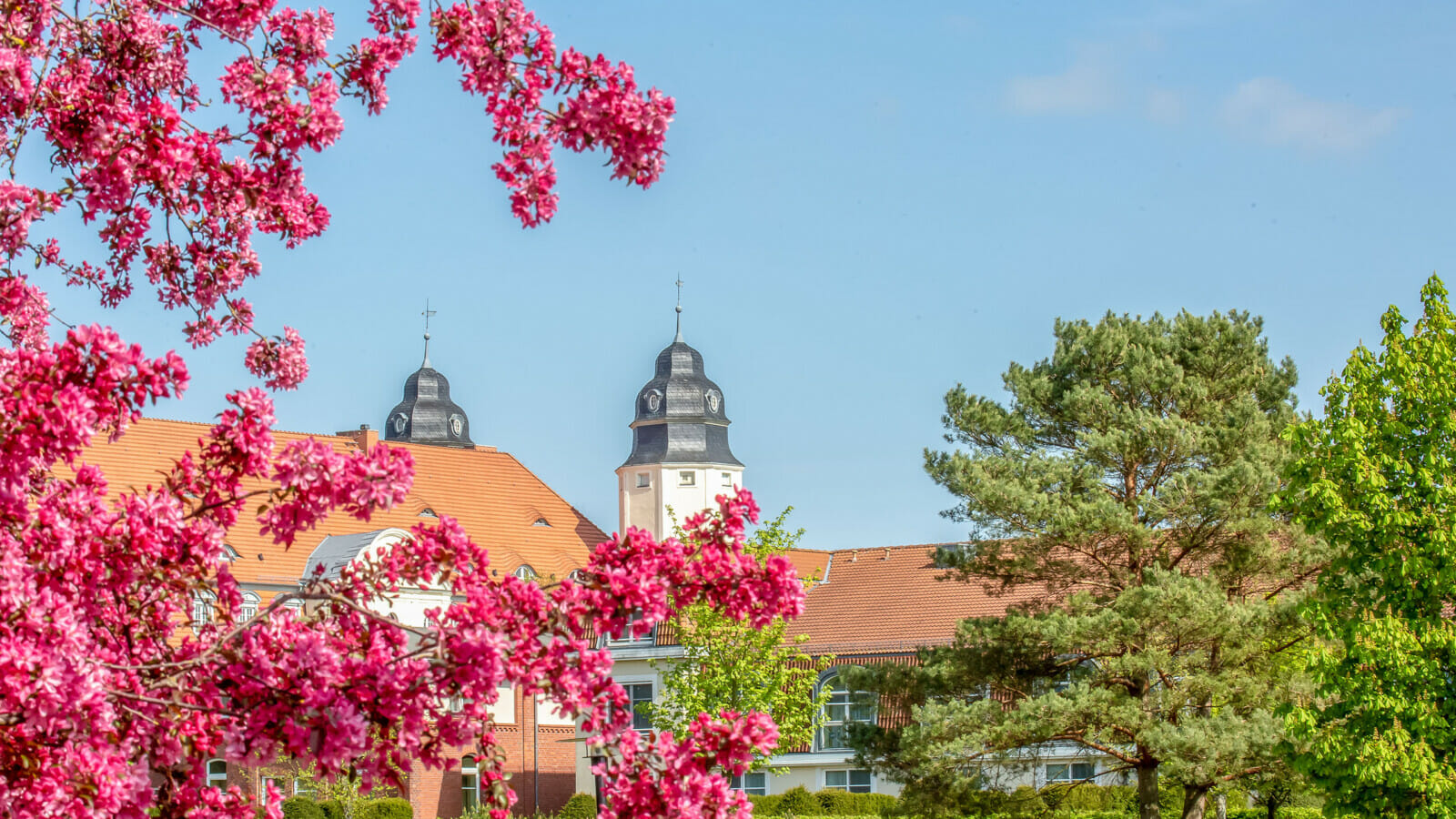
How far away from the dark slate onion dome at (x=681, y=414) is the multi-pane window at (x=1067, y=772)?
25.2 metres

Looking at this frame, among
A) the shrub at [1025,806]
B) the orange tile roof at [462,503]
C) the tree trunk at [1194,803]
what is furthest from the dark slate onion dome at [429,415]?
the tree trunk at [1194,803]

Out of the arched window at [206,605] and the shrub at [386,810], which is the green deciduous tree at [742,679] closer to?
the shrub at [386,810]

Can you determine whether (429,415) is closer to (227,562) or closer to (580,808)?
(580,808)

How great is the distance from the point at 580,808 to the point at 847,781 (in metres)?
7.52

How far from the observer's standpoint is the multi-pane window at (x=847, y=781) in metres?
46.1

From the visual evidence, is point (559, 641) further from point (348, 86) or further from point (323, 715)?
point (348, 86)

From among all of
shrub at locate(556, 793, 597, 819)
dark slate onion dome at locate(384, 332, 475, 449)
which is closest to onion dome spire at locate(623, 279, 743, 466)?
dark slate onion dome at locate(384, 332, 475, 449)

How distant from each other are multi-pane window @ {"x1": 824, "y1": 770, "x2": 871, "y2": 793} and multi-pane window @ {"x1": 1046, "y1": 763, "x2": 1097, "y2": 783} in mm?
5547

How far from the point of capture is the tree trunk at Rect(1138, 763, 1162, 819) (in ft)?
80.9

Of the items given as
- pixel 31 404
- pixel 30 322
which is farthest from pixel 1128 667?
pixel 31 404

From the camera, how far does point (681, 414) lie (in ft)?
216

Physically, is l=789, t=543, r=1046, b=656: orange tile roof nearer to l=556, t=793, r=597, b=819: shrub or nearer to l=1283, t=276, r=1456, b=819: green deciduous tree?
l=556, t=793, r=597, b=819: shrub

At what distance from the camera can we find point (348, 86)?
6512 millimetres

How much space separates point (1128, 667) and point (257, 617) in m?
19.5
